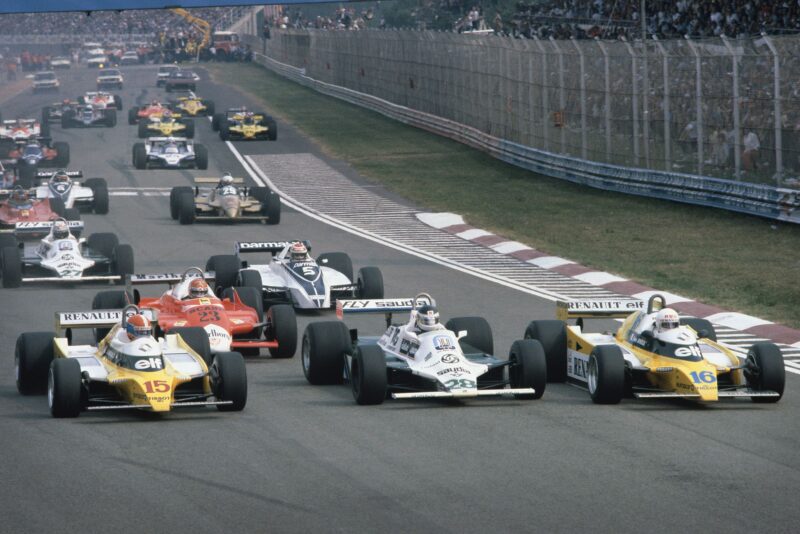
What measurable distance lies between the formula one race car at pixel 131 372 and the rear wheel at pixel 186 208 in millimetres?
16287

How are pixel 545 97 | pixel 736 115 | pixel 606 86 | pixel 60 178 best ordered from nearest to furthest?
pixel 736 115 → pixel 60 178 → pixel 606 86 → pixel 545 97

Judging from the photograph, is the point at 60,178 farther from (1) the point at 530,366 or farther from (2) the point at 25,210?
(1) the point at 530,366

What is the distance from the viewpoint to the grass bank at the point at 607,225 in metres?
24.3

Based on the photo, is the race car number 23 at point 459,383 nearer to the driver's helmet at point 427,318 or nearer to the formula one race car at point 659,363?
the driver's helmet at point 427,318

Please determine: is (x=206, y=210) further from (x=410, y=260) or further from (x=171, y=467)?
(x=171, y=467)

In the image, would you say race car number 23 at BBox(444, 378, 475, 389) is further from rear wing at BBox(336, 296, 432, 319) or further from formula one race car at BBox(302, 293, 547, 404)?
rear wing at BBox(336, 296, 432, 319)

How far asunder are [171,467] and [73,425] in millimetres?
2139

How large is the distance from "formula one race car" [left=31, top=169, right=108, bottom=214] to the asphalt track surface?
16840 millimetres

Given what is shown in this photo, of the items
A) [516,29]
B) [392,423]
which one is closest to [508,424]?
[392,423]

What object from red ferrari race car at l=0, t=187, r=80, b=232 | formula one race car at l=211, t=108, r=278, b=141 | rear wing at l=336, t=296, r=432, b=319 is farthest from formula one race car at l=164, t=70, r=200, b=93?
rear wing at l=336, t=296, r=432, b=319

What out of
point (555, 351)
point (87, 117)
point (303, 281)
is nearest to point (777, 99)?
point (303, 281)

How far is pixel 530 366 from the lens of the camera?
51.0ft

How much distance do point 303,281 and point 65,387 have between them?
7.61m

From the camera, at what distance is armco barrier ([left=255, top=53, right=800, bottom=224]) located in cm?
2962
